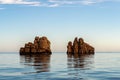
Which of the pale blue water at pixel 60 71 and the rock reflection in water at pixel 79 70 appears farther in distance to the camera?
the rock reflection in water at pixel 79 70

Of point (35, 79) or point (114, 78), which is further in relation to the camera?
point (114, 78)

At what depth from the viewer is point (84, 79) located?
40.0m

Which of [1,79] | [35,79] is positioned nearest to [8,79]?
[1,79]

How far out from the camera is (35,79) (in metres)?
39.2

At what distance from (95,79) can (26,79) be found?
9534 mm

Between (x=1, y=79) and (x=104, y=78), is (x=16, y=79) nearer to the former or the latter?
(x=1, y=79)

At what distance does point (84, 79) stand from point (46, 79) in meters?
5.32

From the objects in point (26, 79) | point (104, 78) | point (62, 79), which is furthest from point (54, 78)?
point (104, 78)

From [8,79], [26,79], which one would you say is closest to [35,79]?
[26,79]

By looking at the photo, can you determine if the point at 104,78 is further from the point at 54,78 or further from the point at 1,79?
the point at 1,79

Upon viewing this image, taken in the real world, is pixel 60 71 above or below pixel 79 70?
above

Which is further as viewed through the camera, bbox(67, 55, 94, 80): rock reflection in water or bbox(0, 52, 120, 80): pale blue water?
bbox(67, 55, 94, 80): rock reflection in water

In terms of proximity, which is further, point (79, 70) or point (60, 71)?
point (79, 70)

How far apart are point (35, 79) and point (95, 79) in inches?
327
